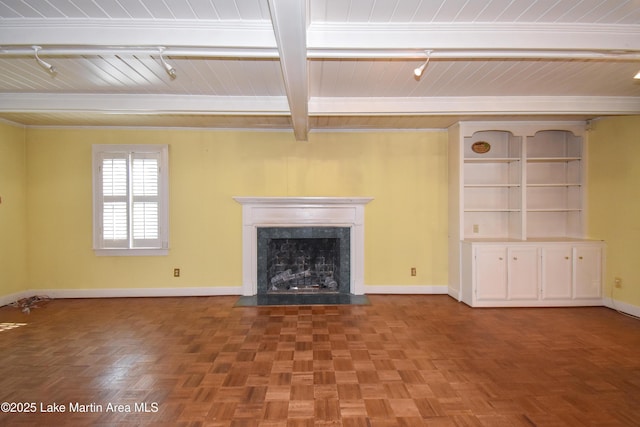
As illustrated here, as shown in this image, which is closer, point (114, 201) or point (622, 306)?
point (622, 306)

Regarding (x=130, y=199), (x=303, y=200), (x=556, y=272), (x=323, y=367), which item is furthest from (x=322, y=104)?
(x=556, y=272)

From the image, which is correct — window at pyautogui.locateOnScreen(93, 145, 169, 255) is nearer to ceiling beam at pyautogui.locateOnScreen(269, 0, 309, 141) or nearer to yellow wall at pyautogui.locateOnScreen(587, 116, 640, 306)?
ceiling beam at pyautogui.locateOnScreen(269, 0, 309, 141)

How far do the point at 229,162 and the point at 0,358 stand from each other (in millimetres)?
3079

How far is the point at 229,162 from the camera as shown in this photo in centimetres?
475

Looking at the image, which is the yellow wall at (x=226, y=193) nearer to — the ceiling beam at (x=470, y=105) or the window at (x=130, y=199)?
the window at (x=130, y=199)

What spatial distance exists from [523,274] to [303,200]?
295cm

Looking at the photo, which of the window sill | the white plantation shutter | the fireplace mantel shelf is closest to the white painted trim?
the window sill

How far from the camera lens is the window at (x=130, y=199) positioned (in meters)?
4.57

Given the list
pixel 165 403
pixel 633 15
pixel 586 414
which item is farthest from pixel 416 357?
pixel 633 15

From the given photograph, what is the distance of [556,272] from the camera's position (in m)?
4.17

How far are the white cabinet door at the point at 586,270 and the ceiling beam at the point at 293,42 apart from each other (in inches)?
151

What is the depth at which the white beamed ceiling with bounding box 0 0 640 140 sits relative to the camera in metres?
2.12

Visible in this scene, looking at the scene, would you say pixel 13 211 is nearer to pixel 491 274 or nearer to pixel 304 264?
pixel 304 264

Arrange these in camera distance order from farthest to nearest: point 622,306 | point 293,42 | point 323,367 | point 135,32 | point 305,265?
1. point 305,265
2. point 622,306
3. point 323,367
4. point 135,32
5. point 293,42
